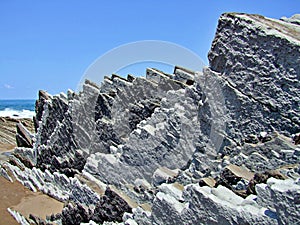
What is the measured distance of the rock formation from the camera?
4.35 metres

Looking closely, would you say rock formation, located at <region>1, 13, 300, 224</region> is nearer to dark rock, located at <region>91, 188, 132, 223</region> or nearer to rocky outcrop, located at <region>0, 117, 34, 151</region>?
dark rock, located at <region>91, 188, 132, 223</region>

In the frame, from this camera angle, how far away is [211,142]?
605 cm

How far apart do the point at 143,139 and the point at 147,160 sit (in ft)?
1.47

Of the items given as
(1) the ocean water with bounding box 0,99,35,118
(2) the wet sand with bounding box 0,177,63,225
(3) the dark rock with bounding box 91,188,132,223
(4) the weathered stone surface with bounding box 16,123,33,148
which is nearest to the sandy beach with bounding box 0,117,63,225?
(2) the wet sand with bounding box 0,177,63,225

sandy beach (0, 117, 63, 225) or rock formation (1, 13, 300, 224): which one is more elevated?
rock formation (1, 13, 300, 224)

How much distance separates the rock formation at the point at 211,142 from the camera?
4.35 metres

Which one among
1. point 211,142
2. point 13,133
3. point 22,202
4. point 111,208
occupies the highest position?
point 211,142

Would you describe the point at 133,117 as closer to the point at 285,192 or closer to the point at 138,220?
the point at 138,220

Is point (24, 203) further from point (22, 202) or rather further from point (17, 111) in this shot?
point (17, 111)

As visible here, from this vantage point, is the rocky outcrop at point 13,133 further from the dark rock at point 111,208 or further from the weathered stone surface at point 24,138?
the dark rock at point 111,208

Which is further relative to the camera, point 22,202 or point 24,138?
point 24,138

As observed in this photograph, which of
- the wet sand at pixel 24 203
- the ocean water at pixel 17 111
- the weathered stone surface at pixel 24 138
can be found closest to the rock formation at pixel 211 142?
the wet sand at pixel 24 203

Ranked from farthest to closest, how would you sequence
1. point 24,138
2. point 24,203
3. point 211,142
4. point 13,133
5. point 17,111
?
point 17,111
point 13,133
point 24,138
point 24,203
point 211,142

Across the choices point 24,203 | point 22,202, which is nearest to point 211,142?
point 24,203
